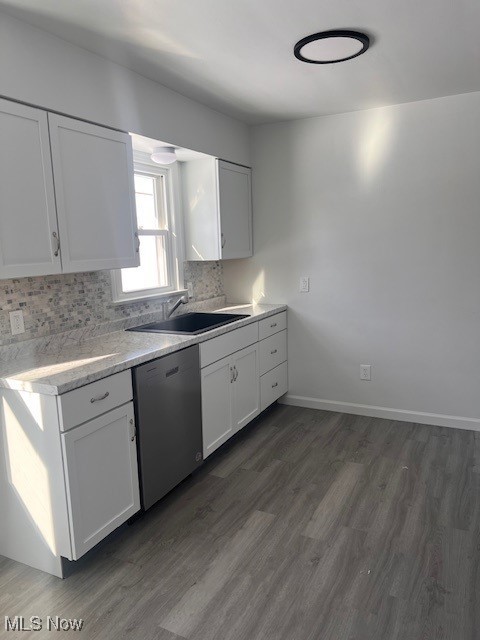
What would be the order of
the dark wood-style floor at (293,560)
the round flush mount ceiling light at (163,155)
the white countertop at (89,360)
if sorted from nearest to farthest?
the dark wood-style floor at (293,560) < the white countertop at (89,360) < the round flush mount ceiling light at (163,155)

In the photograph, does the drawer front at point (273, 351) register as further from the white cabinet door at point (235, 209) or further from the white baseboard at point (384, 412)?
the white cabinet door at point (235, 209)

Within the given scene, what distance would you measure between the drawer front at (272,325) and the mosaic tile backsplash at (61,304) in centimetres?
76

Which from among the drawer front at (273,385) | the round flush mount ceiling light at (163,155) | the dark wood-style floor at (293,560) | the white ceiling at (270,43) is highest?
the white ceiling at (270,43)

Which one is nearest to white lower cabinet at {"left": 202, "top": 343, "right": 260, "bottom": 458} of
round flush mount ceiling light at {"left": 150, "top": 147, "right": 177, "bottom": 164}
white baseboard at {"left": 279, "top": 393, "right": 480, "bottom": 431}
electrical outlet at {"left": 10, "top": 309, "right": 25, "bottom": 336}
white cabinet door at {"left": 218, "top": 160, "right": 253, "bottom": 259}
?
white baseboard at {"left": 279, "top": 393, "right": 480, "bottom": 431}

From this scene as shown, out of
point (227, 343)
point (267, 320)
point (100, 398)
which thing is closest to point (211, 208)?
point (267, 320)

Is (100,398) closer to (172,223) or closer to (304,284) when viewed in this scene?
(172,223)

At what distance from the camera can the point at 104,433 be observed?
2014 mm

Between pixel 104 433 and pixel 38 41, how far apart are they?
1.73 metres

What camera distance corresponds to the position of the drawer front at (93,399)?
181 centimetres

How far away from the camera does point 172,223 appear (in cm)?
343

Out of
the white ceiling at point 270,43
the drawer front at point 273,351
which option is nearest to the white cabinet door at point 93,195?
the white ceiling at point 270,43

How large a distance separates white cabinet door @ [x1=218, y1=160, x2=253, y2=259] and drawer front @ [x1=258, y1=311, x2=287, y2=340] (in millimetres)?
575

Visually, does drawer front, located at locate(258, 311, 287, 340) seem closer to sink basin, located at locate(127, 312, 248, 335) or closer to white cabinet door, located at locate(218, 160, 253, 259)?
sink basin, located at locate(127, 312, 248, 335)

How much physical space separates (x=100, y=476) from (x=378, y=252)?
99.5 inches
